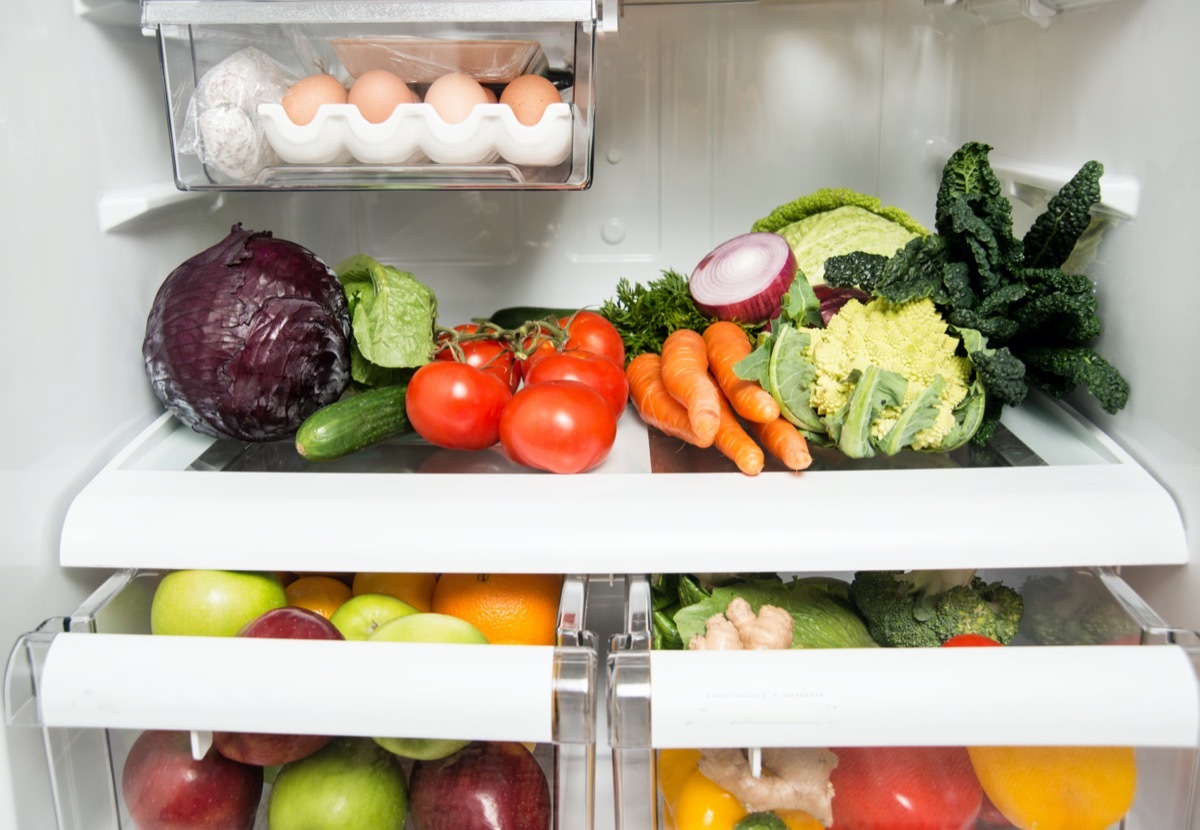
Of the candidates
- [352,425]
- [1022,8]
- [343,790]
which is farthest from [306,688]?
[1022,8]

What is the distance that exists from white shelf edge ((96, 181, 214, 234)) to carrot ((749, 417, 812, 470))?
0.74 meters

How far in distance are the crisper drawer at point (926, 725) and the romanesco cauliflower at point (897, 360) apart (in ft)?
0.61

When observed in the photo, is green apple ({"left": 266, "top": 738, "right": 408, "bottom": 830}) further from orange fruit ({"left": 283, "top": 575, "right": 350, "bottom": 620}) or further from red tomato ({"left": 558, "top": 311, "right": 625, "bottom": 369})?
red tomato ({"left": 558, "top": 311, "right": 625, "bottom": 369})

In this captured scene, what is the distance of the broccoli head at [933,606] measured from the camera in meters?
0.97

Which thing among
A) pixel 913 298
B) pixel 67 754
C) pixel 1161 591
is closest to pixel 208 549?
pixel 67 754

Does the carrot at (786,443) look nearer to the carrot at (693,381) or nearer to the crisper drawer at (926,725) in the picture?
the carrot at (693,381)

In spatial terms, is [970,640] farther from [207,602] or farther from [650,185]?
[650,185]

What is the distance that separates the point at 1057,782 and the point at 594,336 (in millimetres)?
709

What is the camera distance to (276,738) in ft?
2.83

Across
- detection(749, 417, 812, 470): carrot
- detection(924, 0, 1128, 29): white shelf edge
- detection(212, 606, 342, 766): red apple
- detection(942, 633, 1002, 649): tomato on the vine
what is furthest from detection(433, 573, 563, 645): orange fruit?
detection(924, 0, 1128, 29): white shelf edge

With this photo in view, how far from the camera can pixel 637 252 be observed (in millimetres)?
1542

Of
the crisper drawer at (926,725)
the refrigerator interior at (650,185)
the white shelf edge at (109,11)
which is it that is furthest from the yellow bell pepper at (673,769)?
the white shelf edge at (109,11)

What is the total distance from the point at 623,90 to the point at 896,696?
102cm

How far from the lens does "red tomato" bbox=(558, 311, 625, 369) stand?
4.03 ft
